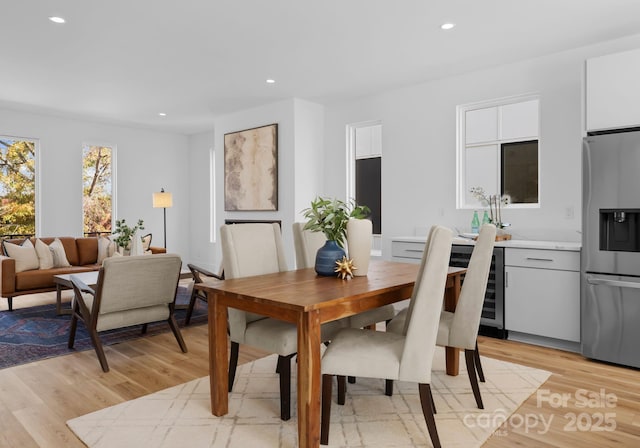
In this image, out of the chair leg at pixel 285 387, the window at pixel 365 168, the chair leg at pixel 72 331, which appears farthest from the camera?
the window at pixel 365 168

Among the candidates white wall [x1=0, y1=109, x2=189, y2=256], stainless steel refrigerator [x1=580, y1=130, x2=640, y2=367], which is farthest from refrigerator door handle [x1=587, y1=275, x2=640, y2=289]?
white wall [x1=0, y1=109, x2=189, y2=256]

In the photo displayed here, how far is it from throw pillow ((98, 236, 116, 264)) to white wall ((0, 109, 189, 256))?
1277mm

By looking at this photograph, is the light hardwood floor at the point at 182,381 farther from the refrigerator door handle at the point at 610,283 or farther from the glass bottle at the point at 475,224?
the glass bottle at the point at 475,224

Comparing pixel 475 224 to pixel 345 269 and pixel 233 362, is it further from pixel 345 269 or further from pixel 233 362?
pixel 233 362

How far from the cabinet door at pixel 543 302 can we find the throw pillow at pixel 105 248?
511cm

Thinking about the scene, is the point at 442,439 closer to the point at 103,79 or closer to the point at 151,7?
the point at 151,7

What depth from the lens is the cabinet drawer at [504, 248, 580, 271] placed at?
3.57 m

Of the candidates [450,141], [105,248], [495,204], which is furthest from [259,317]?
[105,248]

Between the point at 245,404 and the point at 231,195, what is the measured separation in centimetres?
446

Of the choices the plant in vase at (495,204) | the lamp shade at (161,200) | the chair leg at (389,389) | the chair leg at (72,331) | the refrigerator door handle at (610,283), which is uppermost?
the lamp shade at (161,200)

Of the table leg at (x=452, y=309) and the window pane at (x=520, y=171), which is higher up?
the window pane at (x=520, y=171)

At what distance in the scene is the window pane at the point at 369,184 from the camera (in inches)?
232

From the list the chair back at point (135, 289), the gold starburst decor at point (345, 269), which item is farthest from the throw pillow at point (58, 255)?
the gold starburst decor at point (345, 269)

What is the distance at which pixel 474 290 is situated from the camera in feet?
8.09
